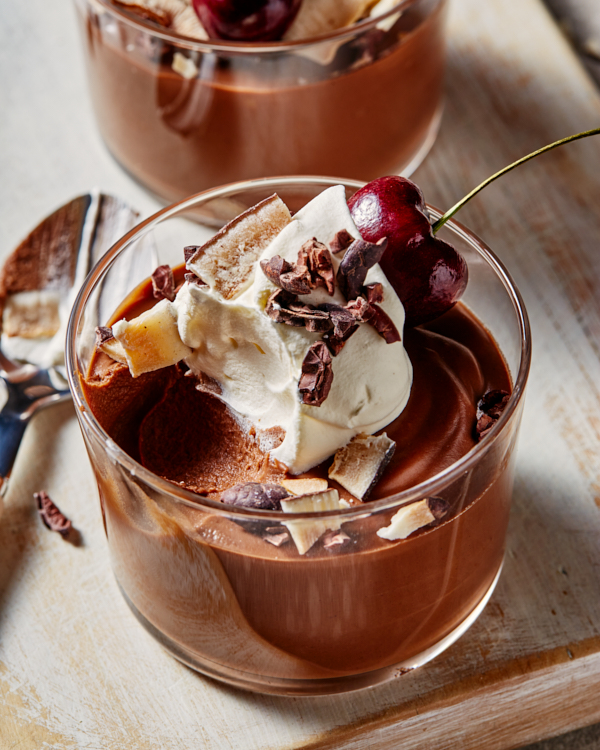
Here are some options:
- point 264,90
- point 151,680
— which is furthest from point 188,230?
point 151,680

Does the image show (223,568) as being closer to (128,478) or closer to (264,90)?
(128,478)

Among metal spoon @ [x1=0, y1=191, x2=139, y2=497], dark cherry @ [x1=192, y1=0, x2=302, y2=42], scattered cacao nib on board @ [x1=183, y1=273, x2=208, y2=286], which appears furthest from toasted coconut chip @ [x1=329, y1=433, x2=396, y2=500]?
dark cherry @ [x1=192, y1=0, x2=302, y2=42]

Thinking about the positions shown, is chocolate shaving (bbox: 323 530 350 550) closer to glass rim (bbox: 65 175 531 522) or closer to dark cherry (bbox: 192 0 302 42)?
glass rim (bbox: 65 175 531 522)

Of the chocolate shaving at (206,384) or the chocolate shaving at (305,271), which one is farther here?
the chocolate shaving at (206,384)

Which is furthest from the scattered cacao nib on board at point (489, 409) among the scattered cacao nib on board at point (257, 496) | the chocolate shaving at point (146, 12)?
the chocolate shaving at point (146, 12)

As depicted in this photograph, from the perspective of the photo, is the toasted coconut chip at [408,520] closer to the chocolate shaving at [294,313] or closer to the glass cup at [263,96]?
the chocolate shaving at [294,313]

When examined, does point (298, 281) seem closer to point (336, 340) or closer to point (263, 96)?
point (336, 340)

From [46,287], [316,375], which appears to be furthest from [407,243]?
[46,287]
